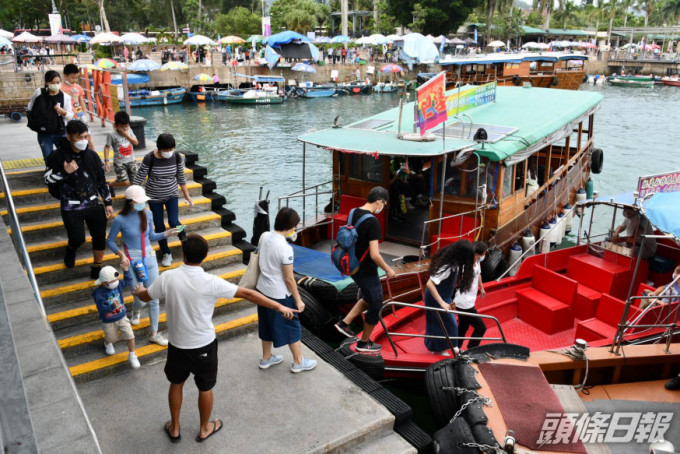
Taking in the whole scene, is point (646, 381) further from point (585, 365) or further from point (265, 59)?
point (265, 59)

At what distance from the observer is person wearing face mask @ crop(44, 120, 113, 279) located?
538 centimetres

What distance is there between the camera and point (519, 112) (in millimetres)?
10680

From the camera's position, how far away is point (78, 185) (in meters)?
5.47

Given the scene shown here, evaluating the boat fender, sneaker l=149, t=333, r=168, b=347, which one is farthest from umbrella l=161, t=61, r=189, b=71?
the boat fender

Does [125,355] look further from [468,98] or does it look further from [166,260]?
[468,98]

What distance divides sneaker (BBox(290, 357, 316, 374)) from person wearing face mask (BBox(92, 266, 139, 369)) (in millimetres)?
1543

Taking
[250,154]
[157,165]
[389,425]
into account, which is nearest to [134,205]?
[157,165]

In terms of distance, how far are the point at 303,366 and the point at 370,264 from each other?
1234 millimetres

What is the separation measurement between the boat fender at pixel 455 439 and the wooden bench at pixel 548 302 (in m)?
3.16

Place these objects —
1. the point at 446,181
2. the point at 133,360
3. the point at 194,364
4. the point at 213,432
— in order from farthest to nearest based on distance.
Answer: the point at 446,181
the point at 133,360
the point at 213,432
the point at 194,364

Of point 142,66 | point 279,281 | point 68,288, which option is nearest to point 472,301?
point 279,281

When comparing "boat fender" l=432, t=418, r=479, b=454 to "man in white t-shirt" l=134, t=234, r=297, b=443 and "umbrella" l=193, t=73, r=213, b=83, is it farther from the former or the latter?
"umbrella" l=193, t=73, r=213, b=83

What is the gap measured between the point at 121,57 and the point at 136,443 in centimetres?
4477

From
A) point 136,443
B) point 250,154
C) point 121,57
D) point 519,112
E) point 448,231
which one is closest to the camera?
point 136,443
